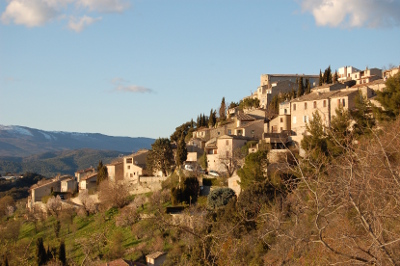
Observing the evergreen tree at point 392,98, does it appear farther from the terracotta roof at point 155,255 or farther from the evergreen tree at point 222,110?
the evergreen tree at point 222,110

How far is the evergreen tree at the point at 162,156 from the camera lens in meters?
44.8

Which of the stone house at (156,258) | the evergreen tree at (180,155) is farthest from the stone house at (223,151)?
the stone house at (156,258)

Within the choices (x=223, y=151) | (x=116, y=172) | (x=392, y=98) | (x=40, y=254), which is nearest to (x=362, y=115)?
(x=392, y=98)

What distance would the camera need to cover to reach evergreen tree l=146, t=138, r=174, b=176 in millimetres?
44781

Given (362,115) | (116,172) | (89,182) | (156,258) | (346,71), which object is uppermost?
(346,71)

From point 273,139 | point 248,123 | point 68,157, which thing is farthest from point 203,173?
point 68,157

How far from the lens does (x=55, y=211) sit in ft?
159

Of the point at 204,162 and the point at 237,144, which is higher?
the point at 237,144

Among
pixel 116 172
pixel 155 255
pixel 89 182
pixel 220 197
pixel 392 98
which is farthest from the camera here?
pixel 89 182

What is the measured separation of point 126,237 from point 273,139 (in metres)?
13.1

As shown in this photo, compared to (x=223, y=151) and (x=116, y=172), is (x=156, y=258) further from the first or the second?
(x=116, y=172)

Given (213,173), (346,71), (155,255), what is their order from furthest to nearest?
(346,71) < (213,173) < (155,255)

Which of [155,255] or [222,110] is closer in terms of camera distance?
[155,255]

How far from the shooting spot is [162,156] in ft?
147
